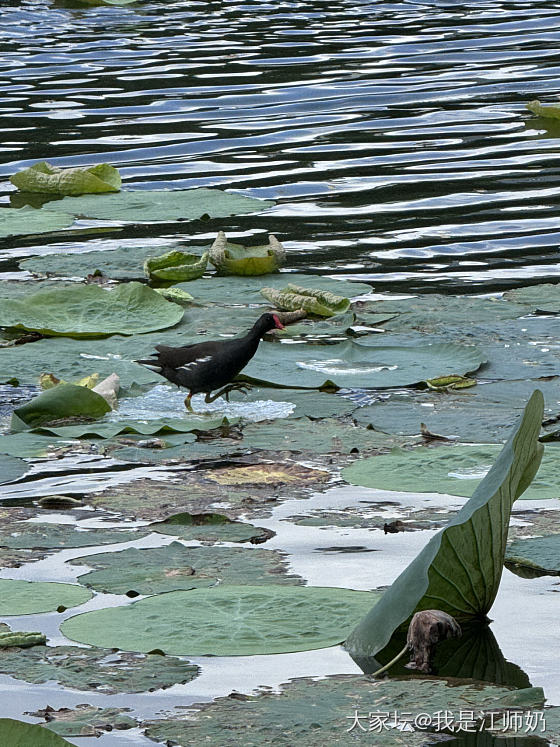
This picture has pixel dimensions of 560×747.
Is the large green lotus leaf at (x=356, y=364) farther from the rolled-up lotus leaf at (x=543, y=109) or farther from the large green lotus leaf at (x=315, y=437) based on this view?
the rolled-up lotus leaf at (x=543, y=109)

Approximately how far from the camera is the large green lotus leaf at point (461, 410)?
521 centimetres

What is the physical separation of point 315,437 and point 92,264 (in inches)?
119

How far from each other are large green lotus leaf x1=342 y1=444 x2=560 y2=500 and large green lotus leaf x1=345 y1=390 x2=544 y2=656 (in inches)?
37.5

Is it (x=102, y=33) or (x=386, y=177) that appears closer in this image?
(x=386, y=177)

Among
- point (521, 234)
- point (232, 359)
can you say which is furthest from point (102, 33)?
point (232, 359)

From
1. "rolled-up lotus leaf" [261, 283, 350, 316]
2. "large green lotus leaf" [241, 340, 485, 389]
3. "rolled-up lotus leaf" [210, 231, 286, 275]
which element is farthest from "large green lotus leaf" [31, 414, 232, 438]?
"rolled-up lotus leaf" [210, 231, 286, 275]

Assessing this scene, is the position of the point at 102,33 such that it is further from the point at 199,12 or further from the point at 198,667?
the point at 198,667

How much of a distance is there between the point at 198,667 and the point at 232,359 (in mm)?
2376

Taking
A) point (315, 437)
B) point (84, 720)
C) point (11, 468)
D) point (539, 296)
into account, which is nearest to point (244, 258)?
point (539, 296)

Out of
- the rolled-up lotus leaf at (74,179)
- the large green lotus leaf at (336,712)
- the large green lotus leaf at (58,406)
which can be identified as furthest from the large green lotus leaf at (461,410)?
the rolled-up lotus leaf at (74,179)

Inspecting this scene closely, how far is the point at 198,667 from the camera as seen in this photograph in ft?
10.9

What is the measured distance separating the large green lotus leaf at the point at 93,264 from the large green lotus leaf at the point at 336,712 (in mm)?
4757

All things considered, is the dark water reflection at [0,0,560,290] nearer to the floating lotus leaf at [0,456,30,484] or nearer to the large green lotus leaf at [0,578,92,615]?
the floating lotus leaf at [0,456,30,484]

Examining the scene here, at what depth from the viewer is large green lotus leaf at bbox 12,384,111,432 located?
535 centimetres
